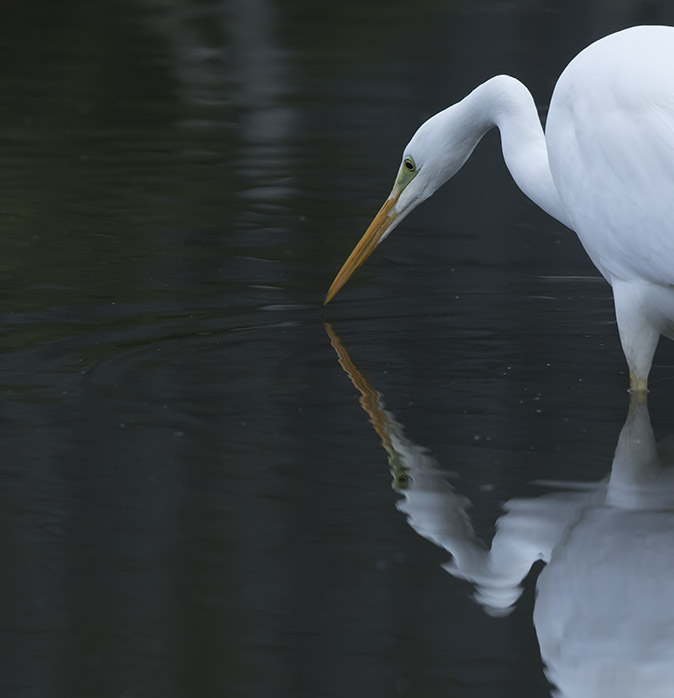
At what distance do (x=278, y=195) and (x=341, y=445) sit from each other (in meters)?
4.61

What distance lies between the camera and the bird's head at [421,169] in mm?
7375

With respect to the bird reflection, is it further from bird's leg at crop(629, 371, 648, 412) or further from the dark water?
bird's leg at crop(629, 371, 648, 412)

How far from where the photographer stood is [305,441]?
19.4 ft

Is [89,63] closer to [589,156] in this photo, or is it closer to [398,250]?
[398,250]

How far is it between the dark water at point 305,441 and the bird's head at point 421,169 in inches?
10.3

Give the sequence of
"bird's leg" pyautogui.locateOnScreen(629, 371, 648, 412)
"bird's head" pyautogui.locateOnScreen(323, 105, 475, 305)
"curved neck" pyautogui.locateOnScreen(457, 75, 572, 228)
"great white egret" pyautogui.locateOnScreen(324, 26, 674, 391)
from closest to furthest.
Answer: "great white egret" pyautogui.locateOnScreen(324, 26, 674, 391)
"bird's leg" pyautogui.locateOnScreen(629, 371, 648, 412)
"curved neck" pyautogui.locateOnScreen(457, 75, 572, 228)
"bird's head" pyautogui.locateOnScreen(323, 105, 475, 305)

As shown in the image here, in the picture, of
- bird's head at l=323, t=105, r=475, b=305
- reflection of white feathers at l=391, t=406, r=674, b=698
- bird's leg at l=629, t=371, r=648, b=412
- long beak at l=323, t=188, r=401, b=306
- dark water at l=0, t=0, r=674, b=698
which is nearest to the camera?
reflection of white feathers at l=391, t=406, r=674, b=698

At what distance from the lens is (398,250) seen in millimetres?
8930

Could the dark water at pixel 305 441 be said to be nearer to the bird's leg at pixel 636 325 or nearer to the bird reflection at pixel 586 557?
the bird reflection at pixel 586 557

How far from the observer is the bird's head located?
738cm

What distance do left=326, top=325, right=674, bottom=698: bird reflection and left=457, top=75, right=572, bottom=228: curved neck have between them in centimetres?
141

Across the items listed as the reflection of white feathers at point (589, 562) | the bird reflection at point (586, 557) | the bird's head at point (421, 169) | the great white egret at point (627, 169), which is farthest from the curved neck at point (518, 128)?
the reflection of white feathers at point (589, 562)

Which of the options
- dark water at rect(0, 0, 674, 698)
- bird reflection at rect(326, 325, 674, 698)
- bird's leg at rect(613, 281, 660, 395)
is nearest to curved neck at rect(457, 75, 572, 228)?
dark water at rect(0, 0, 674, 698)

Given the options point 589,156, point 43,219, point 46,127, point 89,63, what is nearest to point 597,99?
point 589,156
